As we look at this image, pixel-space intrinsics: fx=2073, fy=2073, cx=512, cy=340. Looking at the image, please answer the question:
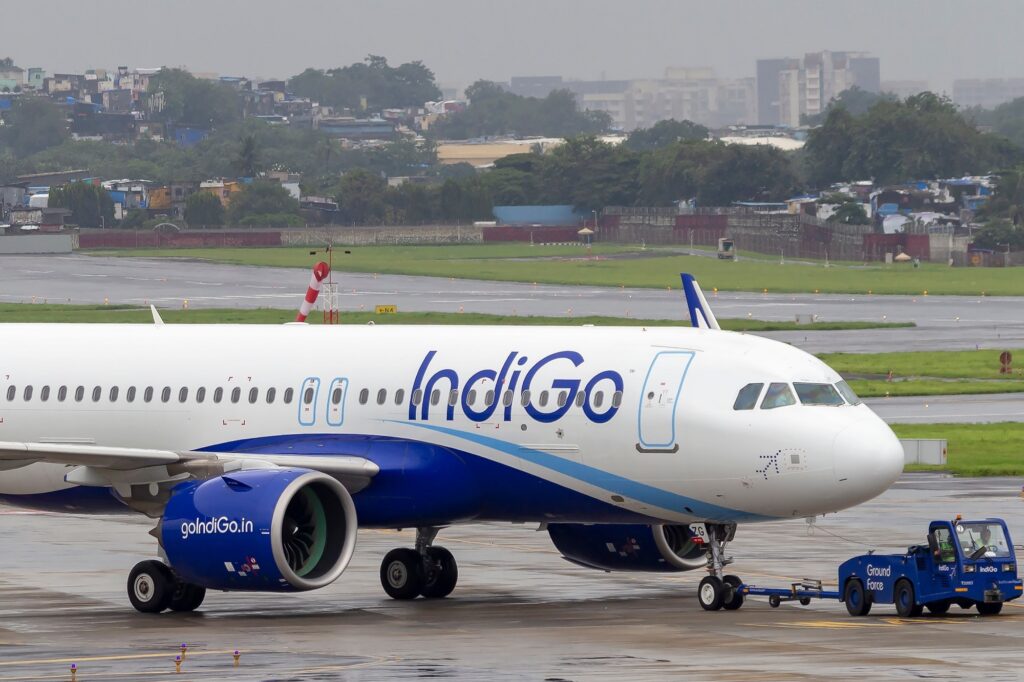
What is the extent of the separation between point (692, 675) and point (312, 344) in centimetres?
1289

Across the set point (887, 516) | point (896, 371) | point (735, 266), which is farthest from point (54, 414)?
point (735, 266)

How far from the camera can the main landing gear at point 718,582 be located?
3438 cm

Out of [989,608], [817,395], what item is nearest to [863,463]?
[817,395]

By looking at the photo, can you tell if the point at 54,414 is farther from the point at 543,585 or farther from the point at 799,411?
the point at 799,411

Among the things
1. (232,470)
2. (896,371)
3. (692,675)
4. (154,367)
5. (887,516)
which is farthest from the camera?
(896,371)

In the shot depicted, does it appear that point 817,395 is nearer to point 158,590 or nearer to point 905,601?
point 905,601

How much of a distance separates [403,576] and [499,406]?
4328 mm

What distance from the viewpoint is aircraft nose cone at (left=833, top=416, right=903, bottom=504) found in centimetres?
3297

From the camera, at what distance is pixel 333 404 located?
3681cm

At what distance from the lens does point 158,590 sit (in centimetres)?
3541

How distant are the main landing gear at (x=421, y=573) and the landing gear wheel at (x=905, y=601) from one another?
28.1ft

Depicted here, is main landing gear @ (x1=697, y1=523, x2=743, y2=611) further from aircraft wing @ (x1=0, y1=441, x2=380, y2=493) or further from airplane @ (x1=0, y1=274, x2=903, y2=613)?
aircraft wing @ (x1=0, y1=441, x2=380, y2=493)

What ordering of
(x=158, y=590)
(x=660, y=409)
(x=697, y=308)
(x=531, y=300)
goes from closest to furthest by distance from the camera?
(x=660, y=409)
(x=158, y=590)
(x=697, y=308)
(x=531, y=300)

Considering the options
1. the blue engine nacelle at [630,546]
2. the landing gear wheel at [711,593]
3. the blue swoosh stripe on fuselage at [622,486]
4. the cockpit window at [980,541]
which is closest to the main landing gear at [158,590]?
the blue swoosh stripe on fuselage at [622,486]
